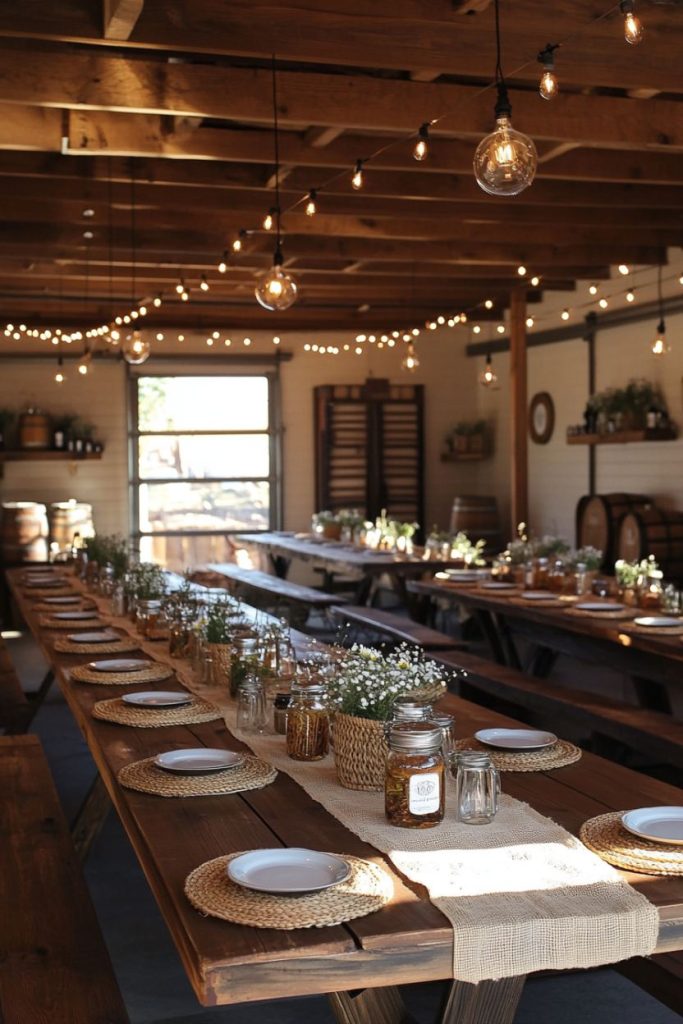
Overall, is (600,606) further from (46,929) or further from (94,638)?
(46,929)

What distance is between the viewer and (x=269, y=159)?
22.7 feet

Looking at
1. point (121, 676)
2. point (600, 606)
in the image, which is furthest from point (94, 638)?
point (600, 606)

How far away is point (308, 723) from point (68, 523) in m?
11.2

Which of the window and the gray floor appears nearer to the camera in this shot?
the gray floor

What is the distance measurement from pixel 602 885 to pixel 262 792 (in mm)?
928

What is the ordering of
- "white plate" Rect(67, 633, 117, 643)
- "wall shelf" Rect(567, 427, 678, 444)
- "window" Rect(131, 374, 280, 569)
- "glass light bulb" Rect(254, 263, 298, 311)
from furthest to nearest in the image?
"window" Rect(131, 374, 280, 569) → "wall shelf" Rect(567, 427, 678, 444) → "glass light bulb" Rect(254, 263, 298, 311) → "white plate" Rect(67, 633, 117, 643)

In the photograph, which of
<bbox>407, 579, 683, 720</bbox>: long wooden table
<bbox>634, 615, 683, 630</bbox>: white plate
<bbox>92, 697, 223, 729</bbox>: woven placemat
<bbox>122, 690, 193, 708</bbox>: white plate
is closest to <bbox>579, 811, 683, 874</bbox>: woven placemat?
<bbox>92, 697, 223, 729</bbox>: woven placemat

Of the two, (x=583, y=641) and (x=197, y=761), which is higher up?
(x=197, y=761)

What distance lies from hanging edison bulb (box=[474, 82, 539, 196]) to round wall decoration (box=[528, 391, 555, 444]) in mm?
9949

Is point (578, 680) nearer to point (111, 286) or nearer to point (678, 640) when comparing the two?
point (678, 640)

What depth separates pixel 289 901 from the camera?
86.0 inches

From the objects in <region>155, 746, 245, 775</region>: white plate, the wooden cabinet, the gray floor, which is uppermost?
the wooden cabinet

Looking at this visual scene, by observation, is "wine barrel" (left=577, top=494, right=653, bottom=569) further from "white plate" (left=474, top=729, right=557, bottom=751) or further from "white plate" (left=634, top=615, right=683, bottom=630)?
"white plate" (left=474, top=729, right=557, bottom=751)

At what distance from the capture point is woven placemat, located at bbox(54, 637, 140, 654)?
5.13 meters
